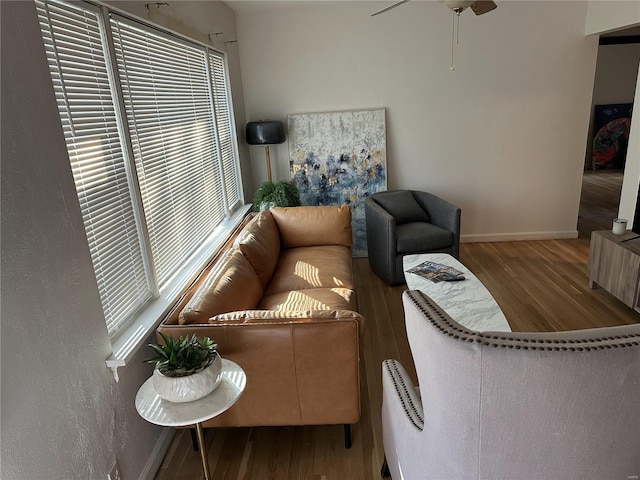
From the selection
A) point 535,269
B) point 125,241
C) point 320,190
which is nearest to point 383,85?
point 320,190

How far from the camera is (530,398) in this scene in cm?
94

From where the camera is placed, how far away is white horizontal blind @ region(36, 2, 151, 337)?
1537mm

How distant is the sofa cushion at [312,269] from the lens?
279cm

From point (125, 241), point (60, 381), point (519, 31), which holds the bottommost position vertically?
point (60, 381)

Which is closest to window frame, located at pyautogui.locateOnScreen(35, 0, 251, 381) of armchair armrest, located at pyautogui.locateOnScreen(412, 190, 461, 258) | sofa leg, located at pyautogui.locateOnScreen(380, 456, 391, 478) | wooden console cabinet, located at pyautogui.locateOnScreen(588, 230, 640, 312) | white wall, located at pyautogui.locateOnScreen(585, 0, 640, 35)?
sofa leg, located at pyautogui.locateOnScreen(380, 456, 391, 478)

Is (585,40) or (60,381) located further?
(585,40)

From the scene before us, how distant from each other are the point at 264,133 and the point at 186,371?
9.83ft

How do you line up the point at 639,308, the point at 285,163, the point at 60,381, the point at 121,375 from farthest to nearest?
the point at 285,163 → the point at 639,308 → the point at 121,375 → the point at 60,381

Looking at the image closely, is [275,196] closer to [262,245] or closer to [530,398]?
[262,245]

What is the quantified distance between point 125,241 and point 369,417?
1524 millimetres

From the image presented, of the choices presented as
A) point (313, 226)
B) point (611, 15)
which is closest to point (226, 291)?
point (313, 226)

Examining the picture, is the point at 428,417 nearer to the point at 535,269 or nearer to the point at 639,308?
the point at 639,308

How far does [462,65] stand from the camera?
4191 mm

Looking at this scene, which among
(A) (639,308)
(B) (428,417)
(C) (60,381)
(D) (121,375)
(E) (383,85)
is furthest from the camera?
(E) (383,85)
